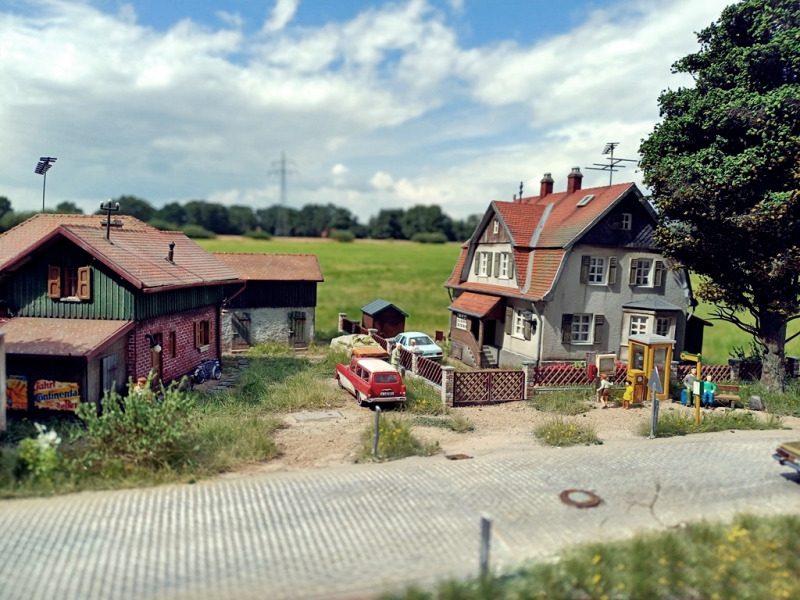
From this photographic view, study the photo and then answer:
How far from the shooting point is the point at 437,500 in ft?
36.0

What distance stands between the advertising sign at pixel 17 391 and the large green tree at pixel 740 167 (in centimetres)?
2192

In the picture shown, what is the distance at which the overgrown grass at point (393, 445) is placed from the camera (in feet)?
44.3

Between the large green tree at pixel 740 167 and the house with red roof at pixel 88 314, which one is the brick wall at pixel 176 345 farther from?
the large green tree at pixel 740 167

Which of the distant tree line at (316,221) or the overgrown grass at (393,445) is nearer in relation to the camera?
the overgrown grass at (393,445)

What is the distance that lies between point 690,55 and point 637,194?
5.77 m

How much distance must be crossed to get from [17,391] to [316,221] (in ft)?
418

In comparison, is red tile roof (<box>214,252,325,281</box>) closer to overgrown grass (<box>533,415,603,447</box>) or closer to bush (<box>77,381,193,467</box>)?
bush (<box>77,381,193,467</box>)

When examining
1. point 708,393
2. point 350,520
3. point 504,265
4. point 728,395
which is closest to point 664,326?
point 728,395

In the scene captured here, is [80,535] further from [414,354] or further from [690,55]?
[690,55]

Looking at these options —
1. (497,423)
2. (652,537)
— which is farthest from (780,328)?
(652,537)

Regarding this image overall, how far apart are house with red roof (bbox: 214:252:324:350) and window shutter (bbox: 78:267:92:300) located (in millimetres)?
12054

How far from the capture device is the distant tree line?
120 meters

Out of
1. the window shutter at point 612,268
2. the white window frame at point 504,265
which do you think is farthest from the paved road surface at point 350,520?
the white window frame at point 504,265

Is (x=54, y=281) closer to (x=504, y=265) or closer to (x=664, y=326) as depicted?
(x=504, y=265)
